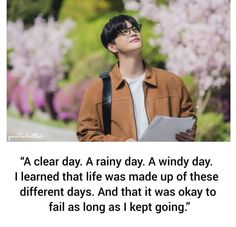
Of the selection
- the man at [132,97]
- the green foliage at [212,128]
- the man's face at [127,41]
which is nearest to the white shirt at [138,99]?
the man at [132,97]

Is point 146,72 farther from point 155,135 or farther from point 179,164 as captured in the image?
point 179,164

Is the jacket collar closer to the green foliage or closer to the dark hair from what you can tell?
the dark hair

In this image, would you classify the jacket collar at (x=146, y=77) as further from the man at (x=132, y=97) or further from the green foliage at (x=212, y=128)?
the green foliage at (x=212, y=128)

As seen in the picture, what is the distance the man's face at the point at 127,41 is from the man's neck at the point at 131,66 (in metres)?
0.06

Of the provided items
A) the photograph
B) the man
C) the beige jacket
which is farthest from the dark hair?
the beige jacket

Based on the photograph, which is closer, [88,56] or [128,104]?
[128,104]

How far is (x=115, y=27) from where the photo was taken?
18.2 feet

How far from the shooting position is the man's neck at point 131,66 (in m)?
5.52

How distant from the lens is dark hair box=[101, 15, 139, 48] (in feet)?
18.2

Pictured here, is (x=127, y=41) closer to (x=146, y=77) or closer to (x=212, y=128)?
(x=146, y=77)

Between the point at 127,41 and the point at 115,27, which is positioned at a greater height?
the point at 115,27

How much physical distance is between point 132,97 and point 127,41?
42 centimetres

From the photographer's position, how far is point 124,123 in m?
5.51

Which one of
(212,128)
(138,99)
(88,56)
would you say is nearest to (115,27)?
(138,99)
